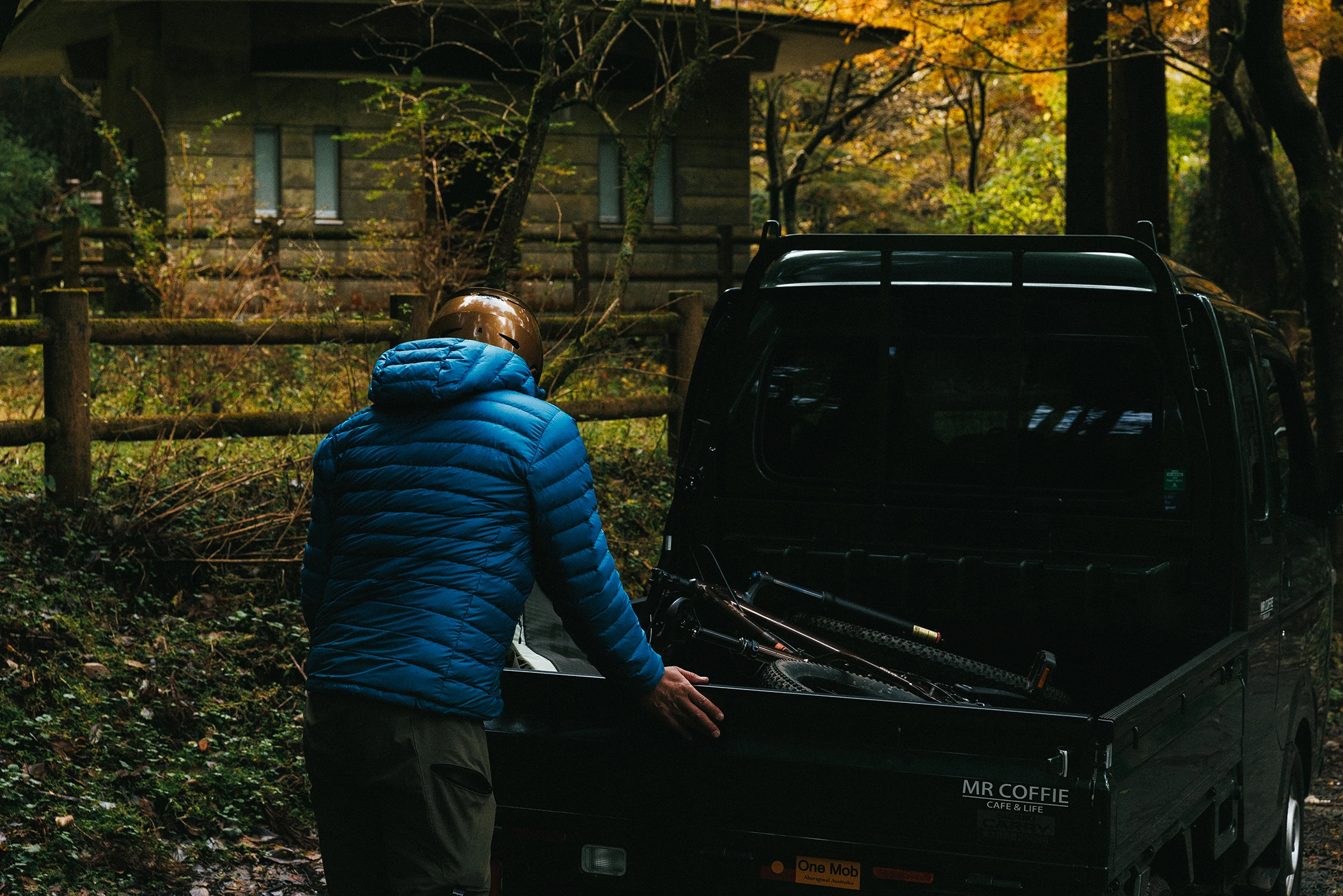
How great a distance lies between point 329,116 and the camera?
19672mm

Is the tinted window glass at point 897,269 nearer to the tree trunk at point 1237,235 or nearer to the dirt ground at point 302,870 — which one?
the dirt ground at point 302,870

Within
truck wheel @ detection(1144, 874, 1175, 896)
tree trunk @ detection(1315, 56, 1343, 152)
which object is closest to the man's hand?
truck wheel @ detection(1144, 874, 1175, 896)

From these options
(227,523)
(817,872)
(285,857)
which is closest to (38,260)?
(227,523)

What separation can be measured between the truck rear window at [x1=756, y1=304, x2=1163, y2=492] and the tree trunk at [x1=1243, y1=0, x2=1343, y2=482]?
499 centimetres

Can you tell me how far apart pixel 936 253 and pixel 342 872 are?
10.9 feet

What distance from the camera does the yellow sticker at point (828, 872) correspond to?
3.76 metres

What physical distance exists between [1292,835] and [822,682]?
2609 millimetres

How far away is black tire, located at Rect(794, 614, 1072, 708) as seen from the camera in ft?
16.5

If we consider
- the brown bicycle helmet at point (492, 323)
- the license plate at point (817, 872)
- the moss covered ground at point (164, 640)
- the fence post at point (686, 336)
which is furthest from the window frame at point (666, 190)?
the license plate at point (817, 872)

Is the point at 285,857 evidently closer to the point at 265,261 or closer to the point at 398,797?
the point at 398,797

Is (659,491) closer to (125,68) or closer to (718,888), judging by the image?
(718,888)

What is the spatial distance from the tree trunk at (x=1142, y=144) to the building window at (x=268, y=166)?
1073cm

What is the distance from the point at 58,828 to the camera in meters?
5.71

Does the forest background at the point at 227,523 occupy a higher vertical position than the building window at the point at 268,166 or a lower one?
lower
